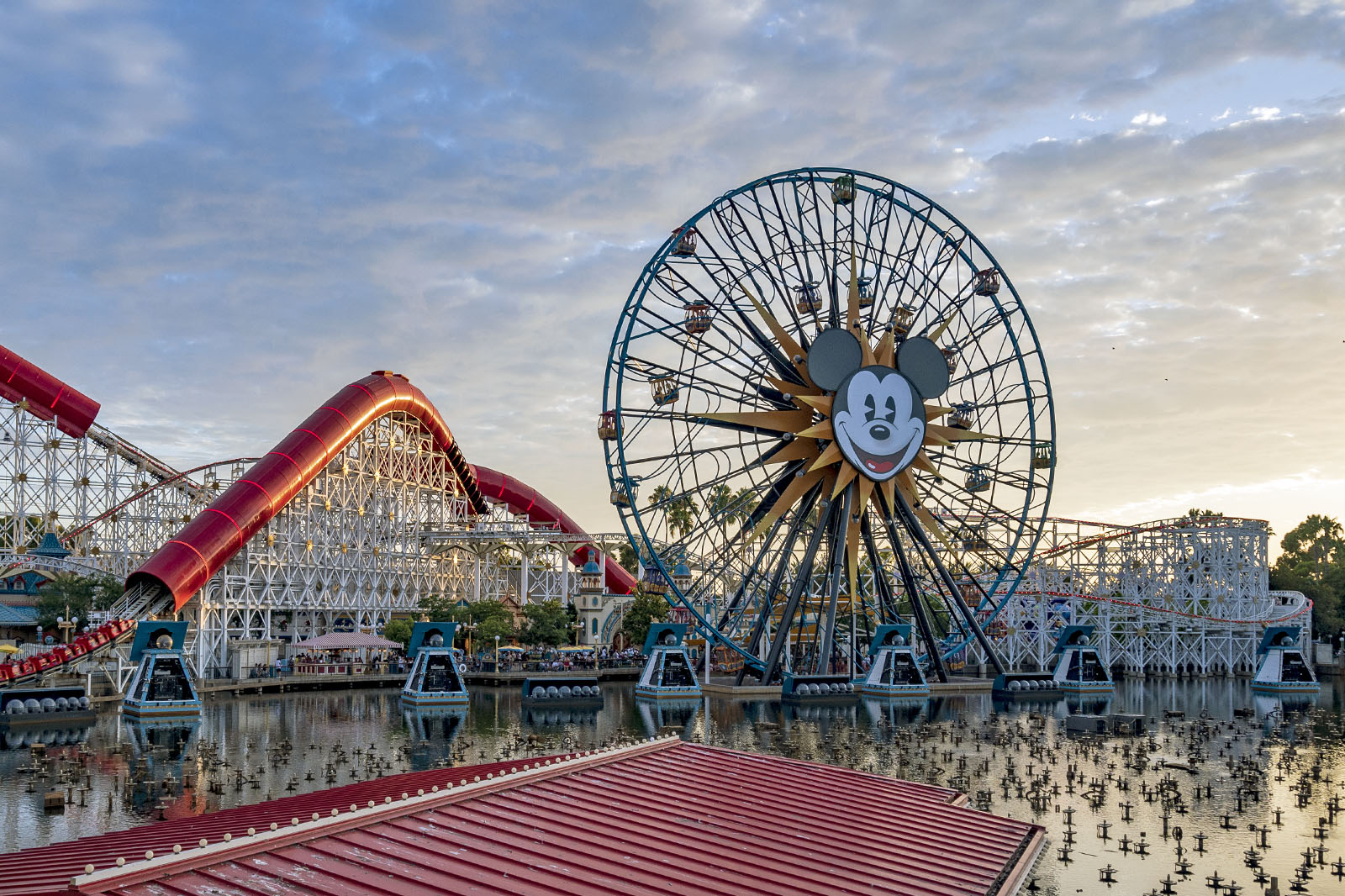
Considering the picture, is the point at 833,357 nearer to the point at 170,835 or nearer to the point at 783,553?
the point at 783,553

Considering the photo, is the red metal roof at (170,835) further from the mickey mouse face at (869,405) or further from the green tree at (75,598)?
the green tree at (75,598)

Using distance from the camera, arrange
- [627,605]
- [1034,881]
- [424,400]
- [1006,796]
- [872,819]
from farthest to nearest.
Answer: [627,605] → [424,400] → [1006,796] → [1034,881] → [872,819]

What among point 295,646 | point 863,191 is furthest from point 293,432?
point 863,191

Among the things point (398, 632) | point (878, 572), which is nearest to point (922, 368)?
point (878, 572)

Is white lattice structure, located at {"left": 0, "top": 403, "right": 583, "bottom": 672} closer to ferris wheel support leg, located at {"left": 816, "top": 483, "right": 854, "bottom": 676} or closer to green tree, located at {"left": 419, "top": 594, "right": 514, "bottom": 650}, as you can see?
green tree, located at {"left": 419, "top": 594, "right": 514, "bottom": 650}

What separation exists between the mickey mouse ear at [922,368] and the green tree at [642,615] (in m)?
29.1

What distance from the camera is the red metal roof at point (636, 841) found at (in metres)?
12.8

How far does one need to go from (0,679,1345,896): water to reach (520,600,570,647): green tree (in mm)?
20137

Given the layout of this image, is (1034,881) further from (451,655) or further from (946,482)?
(946,482)

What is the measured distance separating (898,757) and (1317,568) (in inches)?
3980

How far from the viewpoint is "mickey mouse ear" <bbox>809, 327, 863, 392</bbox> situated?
60844 mm

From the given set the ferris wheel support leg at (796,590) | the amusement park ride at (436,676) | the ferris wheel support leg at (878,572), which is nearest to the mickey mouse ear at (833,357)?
the ferris wheel support leg at (796,590)

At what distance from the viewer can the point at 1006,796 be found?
32.0 meters

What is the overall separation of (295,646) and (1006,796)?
169ft
